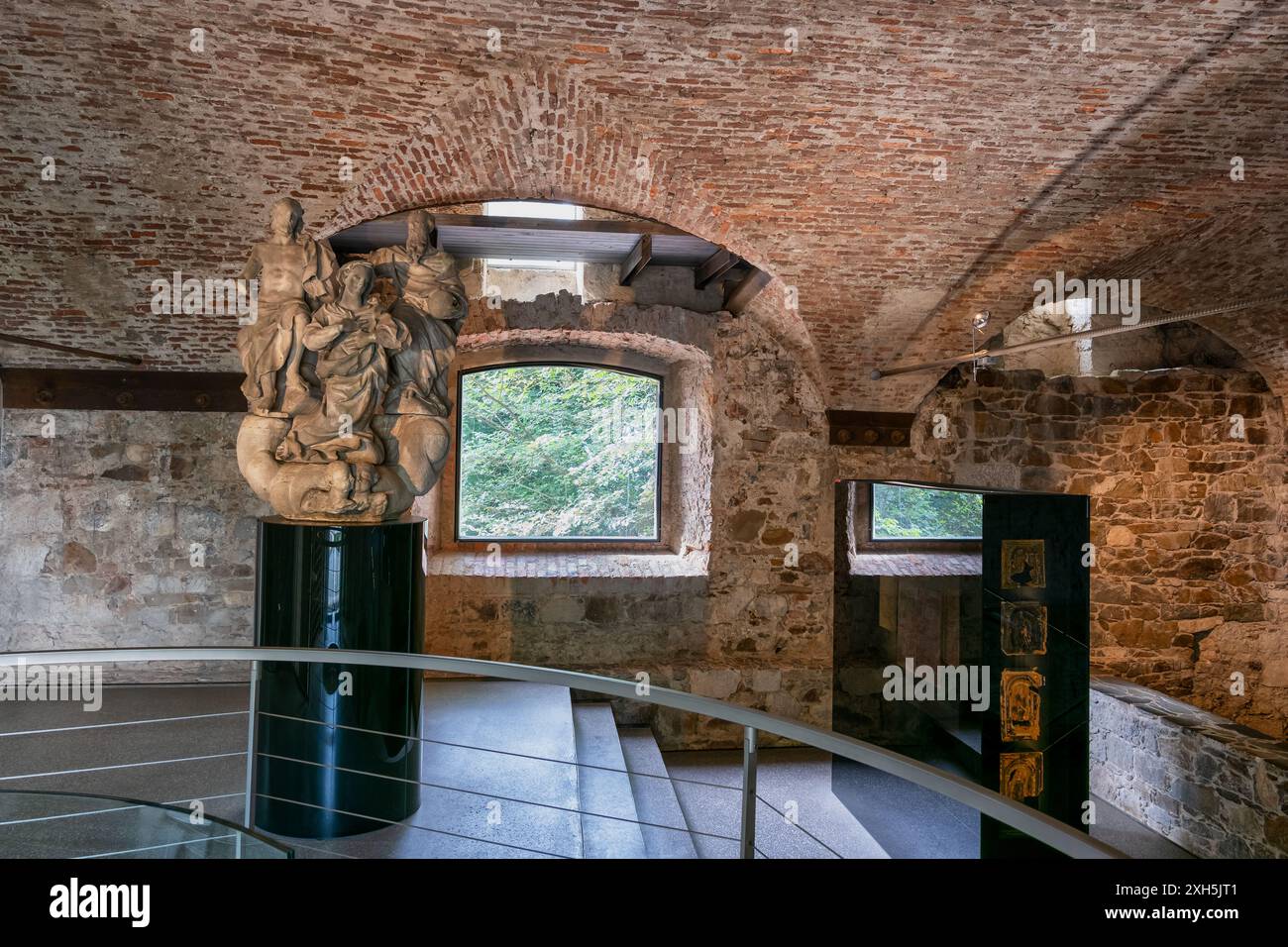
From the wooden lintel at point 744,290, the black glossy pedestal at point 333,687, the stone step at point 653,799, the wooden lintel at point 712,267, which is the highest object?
the wooden lintel at point 712,267

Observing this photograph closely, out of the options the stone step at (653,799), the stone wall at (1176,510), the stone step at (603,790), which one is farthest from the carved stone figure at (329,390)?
the stone wall at (1176,510)

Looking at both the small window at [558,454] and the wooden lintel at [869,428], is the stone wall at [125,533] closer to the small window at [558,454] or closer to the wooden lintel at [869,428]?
the small window at [558,454]

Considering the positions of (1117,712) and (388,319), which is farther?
(1117,712)

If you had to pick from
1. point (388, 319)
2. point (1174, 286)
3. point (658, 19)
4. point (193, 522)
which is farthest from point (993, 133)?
point (193, 522)

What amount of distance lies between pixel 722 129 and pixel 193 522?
4752mm

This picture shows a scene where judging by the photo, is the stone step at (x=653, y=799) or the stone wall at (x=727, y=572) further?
the stone wall at (x=727, y=572)

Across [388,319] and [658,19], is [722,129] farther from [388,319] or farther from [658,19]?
[388,319]

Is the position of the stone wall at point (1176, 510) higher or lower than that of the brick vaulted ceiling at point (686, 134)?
lower

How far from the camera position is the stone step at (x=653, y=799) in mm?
4719

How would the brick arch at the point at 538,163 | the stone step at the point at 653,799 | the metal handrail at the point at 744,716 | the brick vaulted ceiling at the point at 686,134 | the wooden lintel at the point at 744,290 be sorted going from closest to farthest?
the metal handrail at the point at 744,716, the brick vaulted ceiling at the point at 686,134, the stone step at the point at 653,799, the brick arch at the point at 538,163, the wooden lintel at the point at 744,290

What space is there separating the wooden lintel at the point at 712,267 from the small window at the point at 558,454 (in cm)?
121

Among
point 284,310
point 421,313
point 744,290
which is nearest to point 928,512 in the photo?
point 744,290

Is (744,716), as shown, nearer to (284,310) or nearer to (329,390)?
(329,390)
